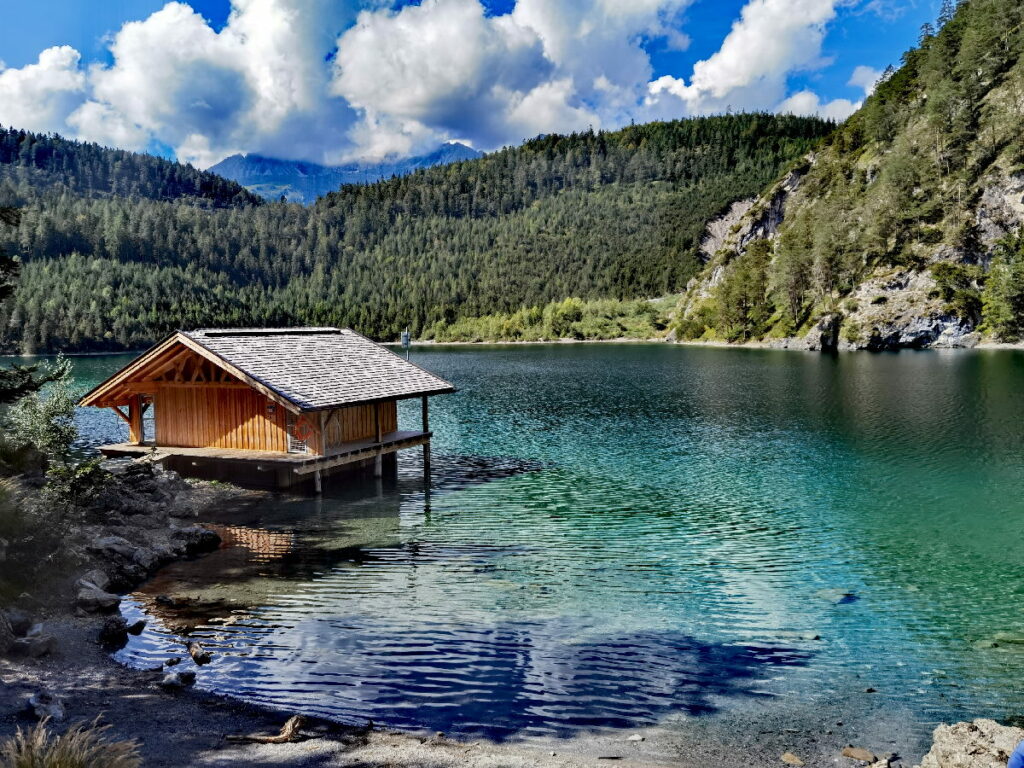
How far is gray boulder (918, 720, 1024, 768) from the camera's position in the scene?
29.3ft

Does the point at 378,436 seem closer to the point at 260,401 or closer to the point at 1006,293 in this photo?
the point at 260,401

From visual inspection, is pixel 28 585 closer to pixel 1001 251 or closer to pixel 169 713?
pixel 169 713

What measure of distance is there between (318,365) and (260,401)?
2614 mm

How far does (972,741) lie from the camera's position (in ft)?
30.6

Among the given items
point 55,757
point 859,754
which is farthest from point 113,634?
point 859,754

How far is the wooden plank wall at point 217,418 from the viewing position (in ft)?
92.3

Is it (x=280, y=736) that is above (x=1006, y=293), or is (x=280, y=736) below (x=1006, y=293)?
below

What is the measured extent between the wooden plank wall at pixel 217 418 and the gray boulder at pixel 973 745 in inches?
923

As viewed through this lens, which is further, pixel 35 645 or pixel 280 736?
pixel 35 645

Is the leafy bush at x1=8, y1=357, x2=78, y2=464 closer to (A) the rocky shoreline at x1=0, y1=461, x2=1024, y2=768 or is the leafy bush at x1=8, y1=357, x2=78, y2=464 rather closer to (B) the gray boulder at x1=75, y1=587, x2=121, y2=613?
(B) the gray boulder at x1=75, y1=587, x2=121, y2=613

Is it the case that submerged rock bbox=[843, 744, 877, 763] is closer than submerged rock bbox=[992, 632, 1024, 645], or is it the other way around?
submerged rock bbox=[843, 744, 877, 763]

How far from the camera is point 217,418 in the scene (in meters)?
29.1

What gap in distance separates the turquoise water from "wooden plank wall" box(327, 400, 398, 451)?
2.18 meters

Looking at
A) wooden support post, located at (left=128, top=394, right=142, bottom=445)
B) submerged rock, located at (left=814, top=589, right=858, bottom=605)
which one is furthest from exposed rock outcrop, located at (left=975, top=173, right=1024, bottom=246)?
wooden support post, located at (left=128, top=394, right=142, bottom=445)
